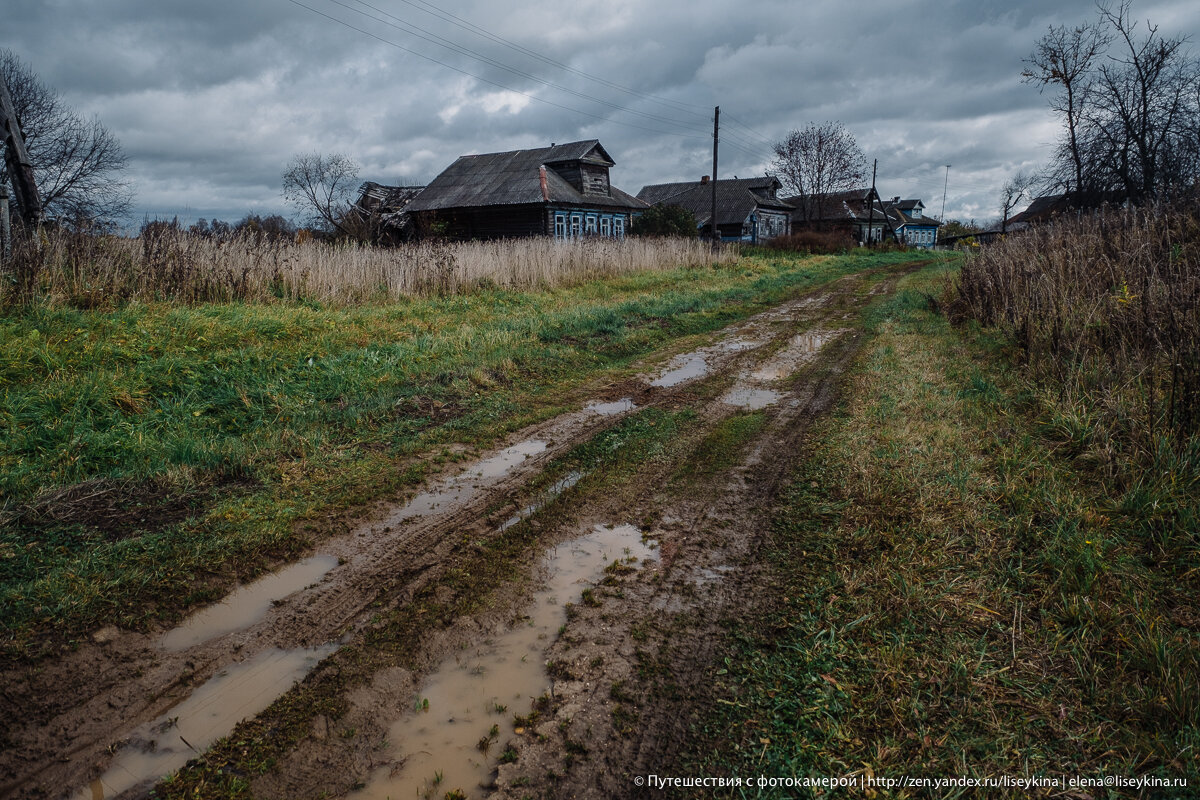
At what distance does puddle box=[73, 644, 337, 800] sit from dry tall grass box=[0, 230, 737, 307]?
778cm

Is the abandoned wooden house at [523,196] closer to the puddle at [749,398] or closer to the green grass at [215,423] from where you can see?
the green grass at [215,423]

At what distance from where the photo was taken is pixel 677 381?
7.16 metres

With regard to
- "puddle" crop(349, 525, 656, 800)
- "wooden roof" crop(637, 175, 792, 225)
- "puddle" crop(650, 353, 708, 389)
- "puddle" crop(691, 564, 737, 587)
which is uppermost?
"wooden roof" crop(637, 175, 792, 225)

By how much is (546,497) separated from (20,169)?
448 inches

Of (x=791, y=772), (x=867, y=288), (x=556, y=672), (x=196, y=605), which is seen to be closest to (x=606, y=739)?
(x=556, y=672)

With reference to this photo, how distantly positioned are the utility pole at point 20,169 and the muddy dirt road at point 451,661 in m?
10.2

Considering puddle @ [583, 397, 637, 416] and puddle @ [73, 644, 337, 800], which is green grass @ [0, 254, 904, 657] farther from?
puddle @ [73, 644, 337, 800]

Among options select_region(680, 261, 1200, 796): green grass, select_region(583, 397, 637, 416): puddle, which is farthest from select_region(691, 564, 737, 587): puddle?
select_region(583, 397, 637, 416): puddle

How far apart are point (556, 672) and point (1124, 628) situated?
2.49 metres

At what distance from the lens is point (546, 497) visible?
411 cm

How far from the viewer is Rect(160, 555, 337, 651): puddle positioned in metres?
2.74

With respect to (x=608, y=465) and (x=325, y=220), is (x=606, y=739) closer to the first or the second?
(x=608, y=465)

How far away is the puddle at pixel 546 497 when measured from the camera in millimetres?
3772

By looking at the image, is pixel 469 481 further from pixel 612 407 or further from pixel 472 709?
pixel 472 709
